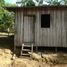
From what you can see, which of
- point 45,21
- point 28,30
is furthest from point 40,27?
point 45,21

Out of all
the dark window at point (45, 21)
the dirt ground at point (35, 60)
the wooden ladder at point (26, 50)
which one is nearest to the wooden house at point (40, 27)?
the wooden ladder at point (26, 50)

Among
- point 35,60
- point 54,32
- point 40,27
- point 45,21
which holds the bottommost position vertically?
point 35,60

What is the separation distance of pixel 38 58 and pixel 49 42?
2230 millimetres

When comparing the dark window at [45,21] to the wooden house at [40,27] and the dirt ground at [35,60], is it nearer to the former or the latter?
the wooden house at [40,27]

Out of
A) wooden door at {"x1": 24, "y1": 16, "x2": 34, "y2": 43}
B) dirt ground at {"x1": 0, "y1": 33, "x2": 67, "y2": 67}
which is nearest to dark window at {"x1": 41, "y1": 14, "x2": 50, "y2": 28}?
wooden door at {"x1": 24, "y1": 16, "x2": 34, "y2": 43}

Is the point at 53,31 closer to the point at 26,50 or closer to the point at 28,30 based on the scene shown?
the point at 28,30

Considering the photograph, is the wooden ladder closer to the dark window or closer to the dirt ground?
the dirt ground

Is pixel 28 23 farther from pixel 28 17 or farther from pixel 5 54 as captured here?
pixel 5 54

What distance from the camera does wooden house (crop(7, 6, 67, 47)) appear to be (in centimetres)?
1870

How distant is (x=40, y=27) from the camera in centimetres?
1884

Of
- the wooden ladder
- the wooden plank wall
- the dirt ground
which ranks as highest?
the wooden plank wall

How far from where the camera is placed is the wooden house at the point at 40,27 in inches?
736

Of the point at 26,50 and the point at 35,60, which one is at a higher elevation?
the point at 26,50

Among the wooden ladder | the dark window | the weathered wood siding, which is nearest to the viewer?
the wooden ladder
